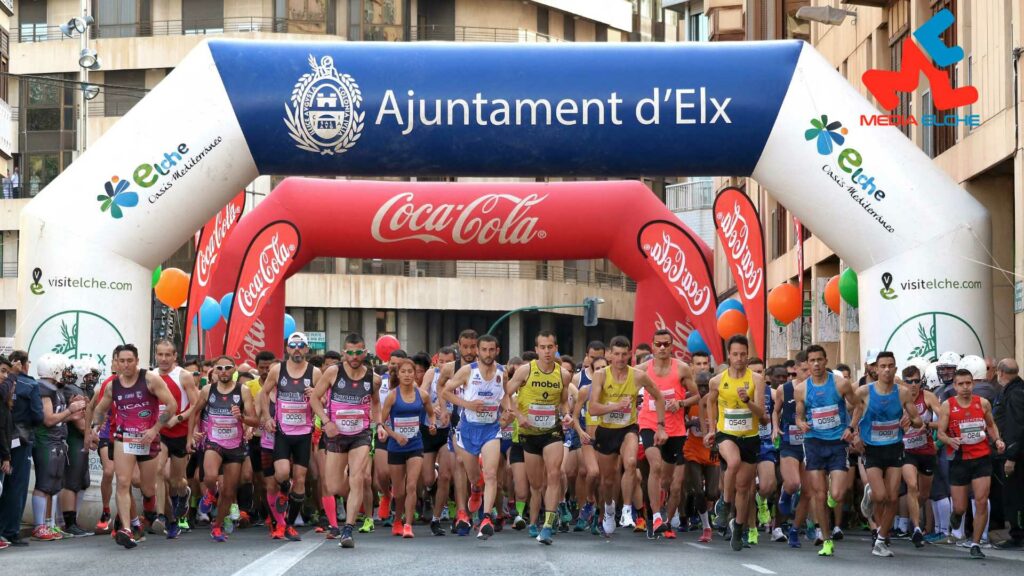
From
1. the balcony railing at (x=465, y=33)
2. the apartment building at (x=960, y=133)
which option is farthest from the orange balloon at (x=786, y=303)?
the balcony railing at (x=465, y=33)

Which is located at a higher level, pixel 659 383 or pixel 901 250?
pixel 901 250

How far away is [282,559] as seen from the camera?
1345 centimetres

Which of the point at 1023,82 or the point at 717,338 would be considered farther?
the point at 717,338

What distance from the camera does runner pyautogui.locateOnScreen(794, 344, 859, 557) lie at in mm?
15836

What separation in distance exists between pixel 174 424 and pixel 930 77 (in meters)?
9.71

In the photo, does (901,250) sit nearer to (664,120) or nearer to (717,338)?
(664,120)

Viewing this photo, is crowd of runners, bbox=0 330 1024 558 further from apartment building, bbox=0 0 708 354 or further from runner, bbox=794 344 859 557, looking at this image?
apartment building, bbox=0 0 708 354

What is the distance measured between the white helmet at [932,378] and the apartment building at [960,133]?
1704 millimetres

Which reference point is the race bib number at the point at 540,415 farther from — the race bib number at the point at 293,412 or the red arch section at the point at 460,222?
the red arch section at the point at 460,222

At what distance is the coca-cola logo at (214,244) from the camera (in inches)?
895

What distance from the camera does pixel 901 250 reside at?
18.6m

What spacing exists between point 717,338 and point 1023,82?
5.49m

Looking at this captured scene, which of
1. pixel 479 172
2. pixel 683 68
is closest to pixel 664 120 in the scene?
pixel 683 68

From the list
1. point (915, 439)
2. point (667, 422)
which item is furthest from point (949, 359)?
point (667, 422)
